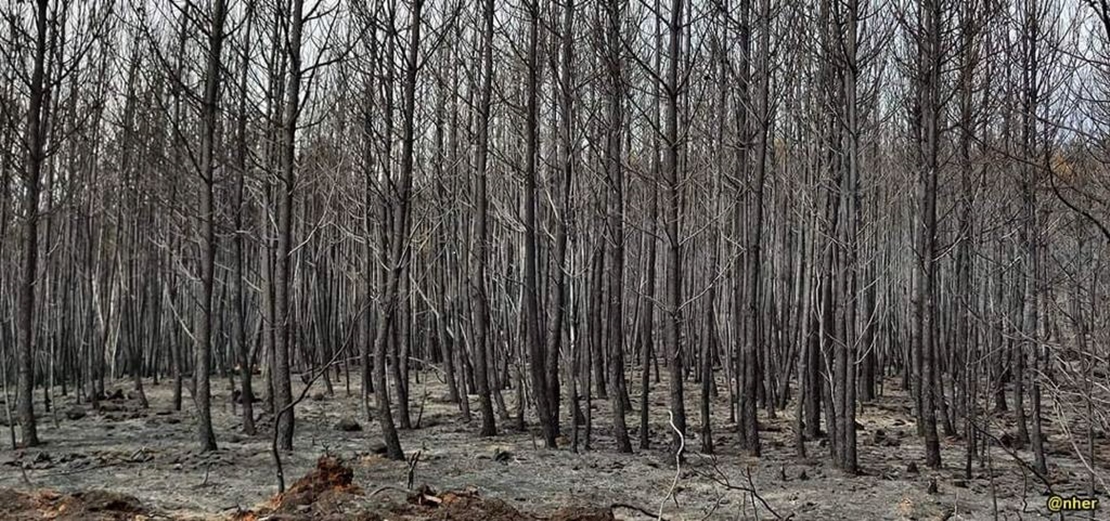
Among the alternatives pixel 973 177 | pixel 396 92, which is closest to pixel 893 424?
pixel 973 177

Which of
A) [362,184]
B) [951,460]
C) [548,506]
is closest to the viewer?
[548,506]

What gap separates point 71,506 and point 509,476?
9.74 feet

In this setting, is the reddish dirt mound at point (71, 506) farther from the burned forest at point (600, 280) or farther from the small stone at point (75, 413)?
the small stone at point (75, 413)

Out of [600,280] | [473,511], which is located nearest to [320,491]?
[473,511]

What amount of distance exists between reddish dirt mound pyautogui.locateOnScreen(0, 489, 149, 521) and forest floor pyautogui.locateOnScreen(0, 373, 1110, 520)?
2 centimetres

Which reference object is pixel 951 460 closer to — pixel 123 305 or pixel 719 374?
pixel 719 374

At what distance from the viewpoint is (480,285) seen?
27.7 feet

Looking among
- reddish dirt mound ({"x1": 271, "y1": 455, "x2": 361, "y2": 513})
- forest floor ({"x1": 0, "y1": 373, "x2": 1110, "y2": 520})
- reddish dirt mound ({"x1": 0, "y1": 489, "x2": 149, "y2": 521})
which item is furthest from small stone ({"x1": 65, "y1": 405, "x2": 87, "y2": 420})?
reddish dirt mound ({"x1": 271, "y1": 455, "x2": 361, "y2": 513})

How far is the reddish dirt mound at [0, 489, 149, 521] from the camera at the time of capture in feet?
15.5

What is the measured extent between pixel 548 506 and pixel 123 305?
914 cm

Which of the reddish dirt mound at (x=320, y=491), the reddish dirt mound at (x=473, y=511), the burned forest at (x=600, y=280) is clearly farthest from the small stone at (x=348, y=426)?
the reddish dirt mound at (x=473, y=511)

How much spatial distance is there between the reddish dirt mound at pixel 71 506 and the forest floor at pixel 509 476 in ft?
0.05

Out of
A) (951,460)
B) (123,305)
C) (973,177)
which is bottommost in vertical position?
(951,460)

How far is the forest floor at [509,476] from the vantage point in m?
5.12
